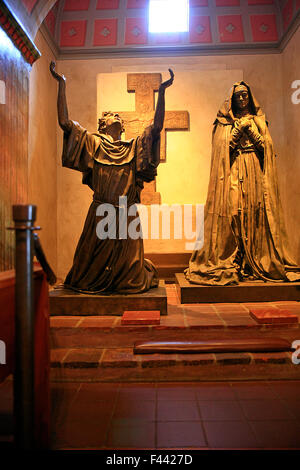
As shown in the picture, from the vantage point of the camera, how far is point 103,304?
350 cm

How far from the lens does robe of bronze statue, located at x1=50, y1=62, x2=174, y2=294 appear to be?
12.0 ft

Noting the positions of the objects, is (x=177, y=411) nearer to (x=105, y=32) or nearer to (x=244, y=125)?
(x=244, y=125)

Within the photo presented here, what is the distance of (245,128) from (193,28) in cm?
288

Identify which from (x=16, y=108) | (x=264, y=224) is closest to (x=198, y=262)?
(x=264, y=224)

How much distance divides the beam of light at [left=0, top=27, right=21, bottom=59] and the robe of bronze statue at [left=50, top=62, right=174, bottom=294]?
100 centimetres

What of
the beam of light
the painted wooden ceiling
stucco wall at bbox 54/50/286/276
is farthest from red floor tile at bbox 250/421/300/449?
the painted wooden ceiling

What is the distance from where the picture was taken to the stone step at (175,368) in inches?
99.1

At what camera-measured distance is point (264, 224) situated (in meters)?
4.44

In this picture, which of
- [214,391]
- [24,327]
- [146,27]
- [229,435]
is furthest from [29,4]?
[229,435]

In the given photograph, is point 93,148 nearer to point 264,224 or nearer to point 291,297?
point 264,224

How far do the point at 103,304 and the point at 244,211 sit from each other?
7.17ft

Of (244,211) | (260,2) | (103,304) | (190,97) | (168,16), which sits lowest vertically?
(103,304)

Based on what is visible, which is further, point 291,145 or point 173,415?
point 291,145

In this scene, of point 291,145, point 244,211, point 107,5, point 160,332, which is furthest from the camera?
point 107,5
